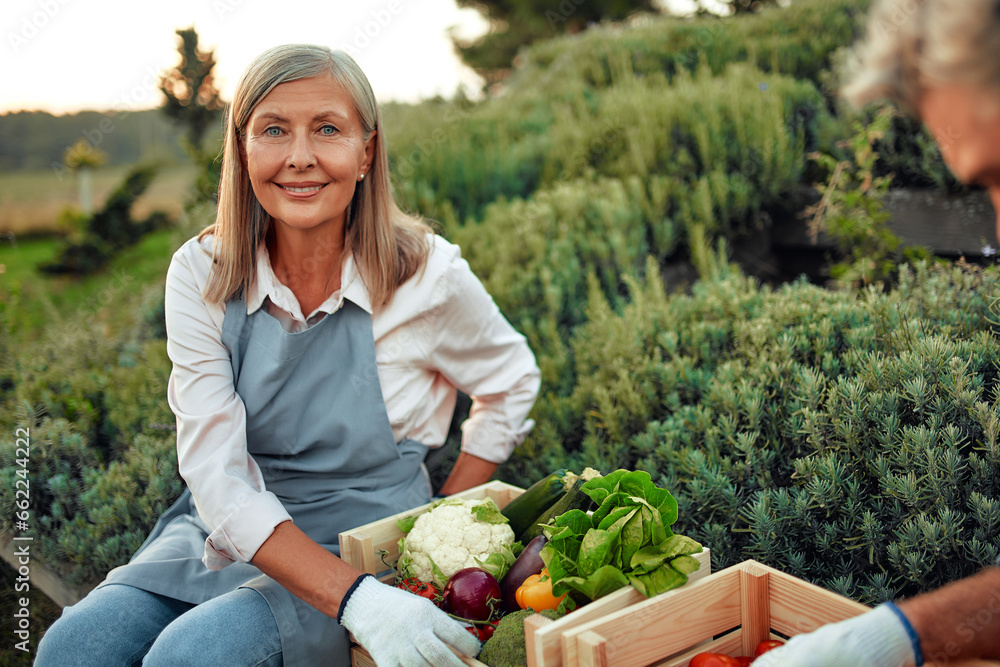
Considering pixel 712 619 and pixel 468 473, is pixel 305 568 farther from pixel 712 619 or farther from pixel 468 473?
pixel 712 619

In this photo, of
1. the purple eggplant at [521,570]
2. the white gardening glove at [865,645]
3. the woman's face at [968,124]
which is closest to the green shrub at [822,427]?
the purple eggplant at [521,570]

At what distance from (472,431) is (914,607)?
155cm

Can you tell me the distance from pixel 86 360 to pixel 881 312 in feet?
13.6

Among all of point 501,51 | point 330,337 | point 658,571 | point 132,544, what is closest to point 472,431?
point 330,337

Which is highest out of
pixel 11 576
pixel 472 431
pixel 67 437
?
pixel 472 431

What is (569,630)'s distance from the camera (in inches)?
56.2

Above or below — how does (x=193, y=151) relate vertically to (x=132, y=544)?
above

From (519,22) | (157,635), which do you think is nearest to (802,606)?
(157,635)

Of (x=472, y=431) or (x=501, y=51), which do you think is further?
(x=501, y=51)

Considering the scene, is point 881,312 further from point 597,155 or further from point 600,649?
point 597,155

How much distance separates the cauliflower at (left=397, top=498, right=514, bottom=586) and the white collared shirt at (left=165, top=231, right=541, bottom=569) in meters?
0.37

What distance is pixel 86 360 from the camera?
13.8 ft

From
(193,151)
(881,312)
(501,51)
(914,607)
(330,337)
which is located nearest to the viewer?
(914,607)

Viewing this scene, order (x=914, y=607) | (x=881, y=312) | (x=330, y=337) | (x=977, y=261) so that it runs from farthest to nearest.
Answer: (x=977, y=261) < (x=881, y=312) < (x=330, y=337) < (x=914, y=607)
